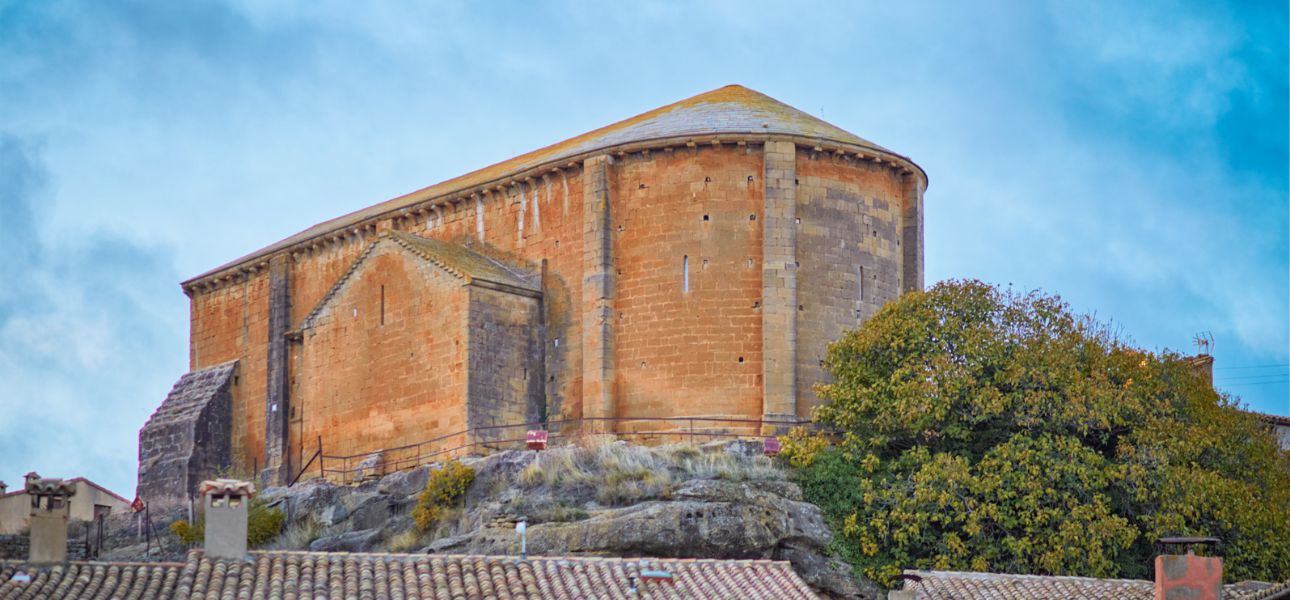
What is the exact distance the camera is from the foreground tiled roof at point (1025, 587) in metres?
42.2

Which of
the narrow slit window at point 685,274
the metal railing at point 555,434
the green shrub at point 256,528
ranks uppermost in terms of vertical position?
the narrow slit window at point 685,274

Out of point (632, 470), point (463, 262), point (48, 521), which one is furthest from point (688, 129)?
point (48, 521)

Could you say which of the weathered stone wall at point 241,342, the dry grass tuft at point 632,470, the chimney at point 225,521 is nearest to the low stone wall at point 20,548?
the weathered stone wall at point 241,342

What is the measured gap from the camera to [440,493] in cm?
5194

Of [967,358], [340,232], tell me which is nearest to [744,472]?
[967,358]

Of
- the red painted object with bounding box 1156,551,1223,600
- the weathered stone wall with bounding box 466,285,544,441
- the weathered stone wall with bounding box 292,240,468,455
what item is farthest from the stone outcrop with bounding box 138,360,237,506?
the red painted object with bounding box 1156,551,1223,600

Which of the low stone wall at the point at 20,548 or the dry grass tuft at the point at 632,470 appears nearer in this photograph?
the dry grass tuft at the point at 632,470

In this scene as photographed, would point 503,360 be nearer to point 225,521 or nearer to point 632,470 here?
point 632,470

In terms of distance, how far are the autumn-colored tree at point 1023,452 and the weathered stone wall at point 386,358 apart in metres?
10.6

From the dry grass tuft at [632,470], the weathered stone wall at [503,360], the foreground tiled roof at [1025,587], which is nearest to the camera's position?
the foreground tiled roof at [1025,587]

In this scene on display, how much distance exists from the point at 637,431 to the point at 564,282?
5.35 meters

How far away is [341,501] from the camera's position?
5481 centimetres

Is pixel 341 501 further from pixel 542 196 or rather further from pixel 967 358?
pixel 967 358

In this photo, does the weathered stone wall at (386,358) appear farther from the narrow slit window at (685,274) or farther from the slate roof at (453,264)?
the narrow slit window at (685,274)
